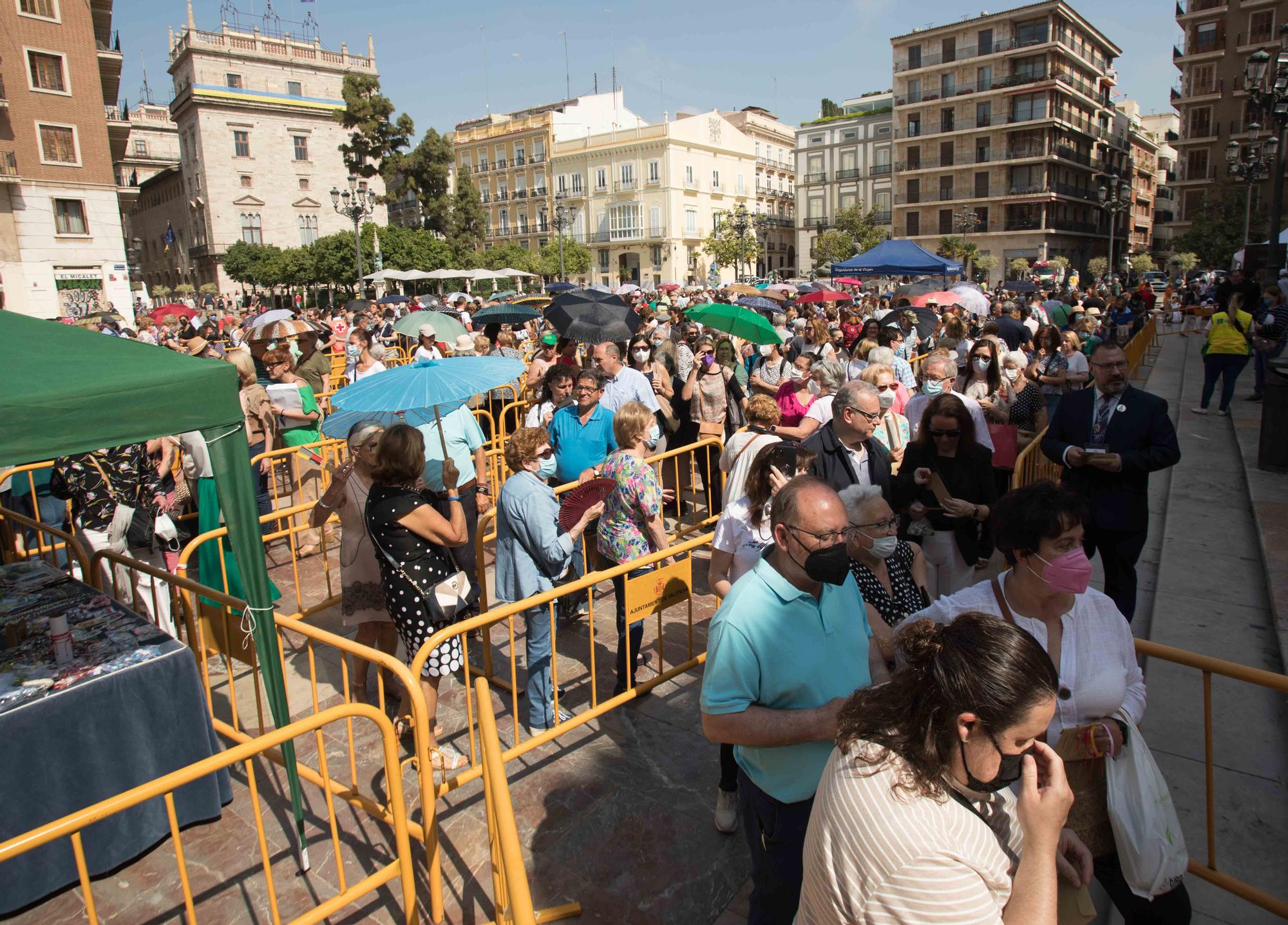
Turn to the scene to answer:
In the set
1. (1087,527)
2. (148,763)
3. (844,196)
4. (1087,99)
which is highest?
(1087,99)

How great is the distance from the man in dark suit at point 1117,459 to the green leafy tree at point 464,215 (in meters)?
51.5

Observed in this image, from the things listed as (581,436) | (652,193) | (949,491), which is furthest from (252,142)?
(949,491)

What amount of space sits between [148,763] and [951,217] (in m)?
66.0

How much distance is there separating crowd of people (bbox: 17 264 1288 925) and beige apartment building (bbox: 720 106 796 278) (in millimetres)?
68953

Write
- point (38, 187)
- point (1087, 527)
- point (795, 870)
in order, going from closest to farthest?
1. point (795, 870)
2. point (1087, 527)
3. point (38, 187)

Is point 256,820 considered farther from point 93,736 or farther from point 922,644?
point 922,644

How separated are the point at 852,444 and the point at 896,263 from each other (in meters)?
10.1

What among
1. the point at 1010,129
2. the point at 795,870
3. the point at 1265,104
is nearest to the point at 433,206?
the point at 1010,129

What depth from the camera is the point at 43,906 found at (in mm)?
3287

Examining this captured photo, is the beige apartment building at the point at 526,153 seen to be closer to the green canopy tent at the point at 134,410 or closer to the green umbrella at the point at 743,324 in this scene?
the green umbrella at the point at 743,324

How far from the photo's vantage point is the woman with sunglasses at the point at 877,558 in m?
3.28

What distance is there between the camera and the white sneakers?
347 centimetres

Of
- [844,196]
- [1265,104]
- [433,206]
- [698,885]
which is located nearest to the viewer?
[698,885]

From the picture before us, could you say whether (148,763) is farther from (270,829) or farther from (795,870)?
(795,870)
